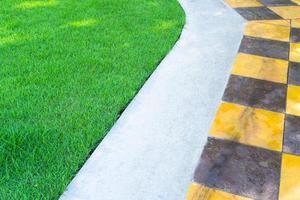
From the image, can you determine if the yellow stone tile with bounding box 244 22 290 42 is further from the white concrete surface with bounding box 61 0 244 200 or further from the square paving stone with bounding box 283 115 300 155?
the square paving stone with bounding box 283 115 300 155

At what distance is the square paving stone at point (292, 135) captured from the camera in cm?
177

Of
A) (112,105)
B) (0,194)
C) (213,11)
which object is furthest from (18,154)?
(213,11)

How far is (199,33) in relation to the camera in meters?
3.04

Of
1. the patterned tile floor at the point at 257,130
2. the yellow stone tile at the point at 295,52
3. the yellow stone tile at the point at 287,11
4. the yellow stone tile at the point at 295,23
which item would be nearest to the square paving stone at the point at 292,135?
the patterned tile floor at the point at 257,130

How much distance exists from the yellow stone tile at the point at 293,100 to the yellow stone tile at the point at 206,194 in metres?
0.78

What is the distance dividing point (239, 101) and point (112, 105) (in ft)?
2.31

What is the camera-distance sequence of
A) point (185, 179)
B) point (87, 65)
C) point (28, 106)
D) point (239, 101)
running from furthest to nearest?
1. point (87, 65)
2. point (239, 101)
3. point (28, 106)
4. point (185, 179)

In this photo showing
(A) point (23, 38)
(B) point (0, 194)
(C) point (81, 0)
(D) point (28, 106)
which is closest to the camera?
(B) point (0, 194)

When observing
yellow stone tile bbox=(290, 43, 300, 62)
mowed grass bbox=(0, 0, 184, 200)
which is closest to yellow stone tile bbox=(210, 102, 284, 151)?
mowed grass bbox=(0, 0, 184, 200)

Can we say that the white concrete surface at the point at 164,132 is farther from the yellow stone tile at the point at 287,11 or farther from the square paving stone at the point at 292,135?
the yellow stone tile at the point at 287,11

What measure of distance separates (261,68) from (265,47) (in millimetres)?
386

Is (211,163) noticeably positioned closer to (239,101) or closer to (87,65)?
(239,101)

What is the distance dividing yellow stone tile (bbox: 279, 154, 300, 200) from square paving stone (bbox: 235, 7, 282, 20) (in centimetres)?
195

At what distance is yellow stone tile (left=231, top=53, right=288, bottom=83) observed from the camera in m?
2.39
